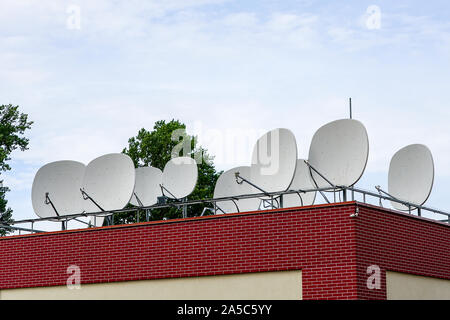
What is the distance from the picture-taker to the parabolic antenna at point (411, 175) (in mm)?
19938

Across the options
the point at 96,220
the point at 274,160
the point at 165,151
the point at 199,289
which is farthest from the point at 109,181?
the point at 165,151

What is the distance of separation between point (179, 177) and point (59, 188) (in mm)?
3517

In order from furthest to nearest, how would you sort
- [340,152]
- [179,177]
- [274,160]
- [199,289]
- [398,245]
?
[179,177] < [274,160] < [340,152] < [199,289] < [398,245]

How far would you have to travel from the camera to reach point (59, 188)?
71.5 ft

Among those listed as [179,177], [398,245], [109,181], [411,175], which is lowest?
[398,245]

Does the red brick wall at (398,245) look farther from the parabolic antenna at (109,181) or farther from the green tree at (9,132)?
the green tree at (9,132)

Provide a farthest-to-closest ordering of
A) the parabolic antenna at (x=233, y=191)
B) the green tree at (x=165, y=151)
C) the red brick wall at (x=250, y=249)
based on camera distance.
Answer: the green tree at (x=165, y=151) → the parabolic antenna at (x=233, y=191) → the red brick wall at (x=250, y=249)

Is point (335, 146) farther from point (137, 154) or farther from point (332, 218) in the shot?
point (137, 154)

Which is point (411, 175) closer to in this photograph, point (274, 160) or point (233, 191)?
point (274, 160)

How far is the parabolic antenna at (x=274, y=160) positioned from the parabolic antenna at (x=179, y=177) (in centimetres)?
332

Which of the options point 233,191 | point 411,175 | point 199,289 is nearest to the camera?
point 199,289

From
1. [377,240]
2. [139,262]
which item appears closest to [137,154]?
[139,262]

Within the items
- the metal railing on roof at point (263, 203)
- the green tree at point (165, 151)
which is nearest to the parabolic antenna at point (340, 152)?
the metal railing on roof at point (263, 203)

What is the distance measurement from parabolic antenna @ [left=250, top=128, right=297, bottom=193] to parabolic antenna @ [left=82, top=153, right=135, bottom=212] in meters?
3.68
